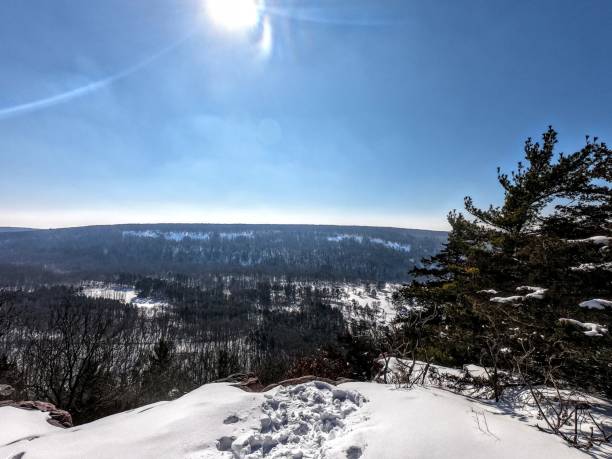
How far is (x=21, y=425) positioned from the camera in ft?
16.7

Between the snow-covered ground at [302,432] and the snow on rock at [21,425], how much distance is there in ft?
0.11

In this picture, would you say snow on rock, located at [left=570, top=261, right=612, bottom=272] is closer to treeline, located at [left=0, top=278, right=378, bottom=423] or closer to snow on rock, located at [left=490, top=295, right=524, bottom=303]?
snow on rock, located at [left=490, top=295, right=524, bottom=303]

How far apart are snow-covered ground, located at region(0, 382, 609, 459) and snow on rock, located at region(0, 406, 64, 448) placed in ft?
0.11

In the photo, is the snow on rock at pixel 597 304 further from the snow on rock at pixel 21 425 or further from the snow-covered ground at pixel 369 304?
the snow-covered ground at pixel 369 304

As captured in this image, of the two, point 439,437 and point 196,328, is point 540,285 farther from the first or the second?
point 196,328

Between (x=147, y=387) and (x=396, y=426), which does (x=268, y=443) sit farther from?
(x=147, y=387)

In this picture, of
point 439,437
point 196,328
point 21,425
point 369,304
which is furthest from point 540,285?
point 369,304

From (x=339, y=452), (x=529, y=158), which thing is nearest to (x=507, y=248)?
(x=529, y=158)

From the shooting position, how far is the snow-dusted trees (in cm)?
643

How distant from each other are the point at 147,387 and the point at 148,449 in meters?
36.7

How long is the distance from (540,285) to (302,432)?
818cm

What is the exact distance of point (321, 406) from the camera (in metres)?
5.08

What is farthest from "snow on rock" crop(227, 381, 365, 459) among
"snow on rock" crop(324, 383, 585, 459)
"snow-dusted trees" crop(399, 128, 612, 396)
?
"snow-dusted trees" crop(399, 128, 612, 396)

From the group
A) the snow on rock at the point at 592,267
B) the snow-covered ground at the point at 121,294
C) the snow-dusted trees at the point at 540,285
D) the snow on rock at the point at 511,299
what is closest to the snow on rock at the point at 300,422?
the snow-dusted trees at the point at 540,285
